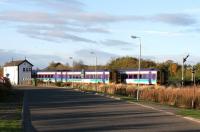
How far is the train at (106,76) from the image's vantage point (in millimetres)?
84012

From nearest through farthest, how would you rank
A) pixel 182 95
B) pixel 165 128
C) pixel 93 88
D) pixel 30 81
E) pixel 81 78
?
pixel 165 128, pixel 182 95, pixel 93 88, pixel 81 78, pixel 30 81

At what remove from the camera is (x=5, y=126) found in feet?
68.8

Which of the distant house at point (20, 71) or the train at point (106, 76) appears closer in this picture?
the train at point (106, 76)

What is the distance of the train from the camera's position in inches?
3308

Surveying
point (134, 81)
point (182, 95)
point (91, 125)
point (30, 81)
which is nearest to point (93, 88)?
point (134, 81)

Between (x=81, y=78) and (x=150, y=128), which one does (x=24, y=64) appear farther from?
(x=150, y=128)

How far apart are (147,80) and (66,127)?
63.7 meters

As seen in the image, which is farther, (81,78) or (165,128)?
(81,78)

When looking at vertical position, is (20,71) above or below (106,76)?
above

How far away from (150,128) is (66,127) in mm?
3431

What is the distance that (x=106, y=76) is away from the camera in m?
98.2

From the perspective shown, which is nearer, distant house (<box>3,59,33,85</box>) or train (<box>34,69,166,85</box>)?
train (<box>34,69,166,85</box>)

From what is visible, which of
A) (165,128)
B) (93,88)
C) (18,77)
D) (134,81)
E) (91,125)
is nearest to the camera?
(165,128)

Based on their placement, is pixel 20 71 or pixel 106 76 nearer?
pixel 106 76
